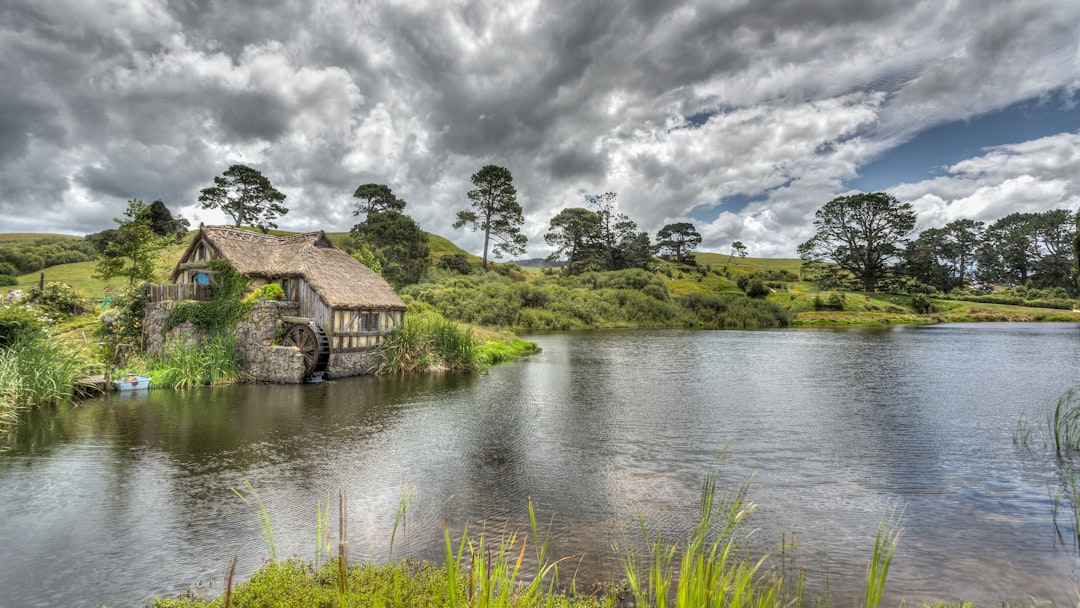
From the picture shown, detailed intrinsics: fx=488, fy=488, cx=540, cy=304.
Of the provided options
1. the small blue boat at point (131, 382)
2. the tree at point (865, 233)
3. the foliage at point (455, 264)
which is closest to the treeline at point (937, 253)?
the tree at point (865, 233)

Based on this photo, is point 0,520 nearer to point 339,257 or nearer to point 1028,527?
point 1028,527

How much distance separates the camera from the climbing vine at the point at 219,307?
19281 mm

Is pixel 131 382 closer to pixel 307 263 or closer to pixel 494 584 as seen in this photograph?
pixel 307 263

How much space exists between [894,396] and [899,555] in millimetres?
12944

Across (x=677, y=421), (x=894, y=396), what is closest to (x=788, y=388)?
(x=894, y=396)

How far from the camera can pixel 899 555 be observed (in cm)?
616

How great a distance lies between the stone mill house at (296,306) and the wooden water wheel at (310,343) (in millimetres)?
40

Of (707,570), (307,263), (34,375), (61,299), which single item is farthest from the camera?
(61,299)

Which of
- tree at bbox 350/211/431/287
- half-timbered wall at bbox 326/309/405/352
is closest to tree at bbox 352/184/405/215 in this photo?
tree at bbox 350/211/431/287

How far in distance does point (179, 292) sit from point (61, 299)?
1113cm

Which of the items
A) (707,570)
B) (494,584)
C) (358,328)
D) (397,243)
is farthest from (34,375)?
(397,243)

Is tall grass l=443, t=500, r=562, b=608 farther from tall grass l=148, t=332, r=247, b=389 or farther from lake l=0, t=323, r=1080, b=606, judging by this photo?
tall grass l=148, t=332, r=247, b=389

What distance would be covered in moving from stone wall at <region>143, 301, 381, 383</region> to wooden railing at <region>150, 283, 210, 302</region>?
41cm

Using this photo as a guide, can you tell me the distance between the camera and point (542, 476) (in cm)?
919
